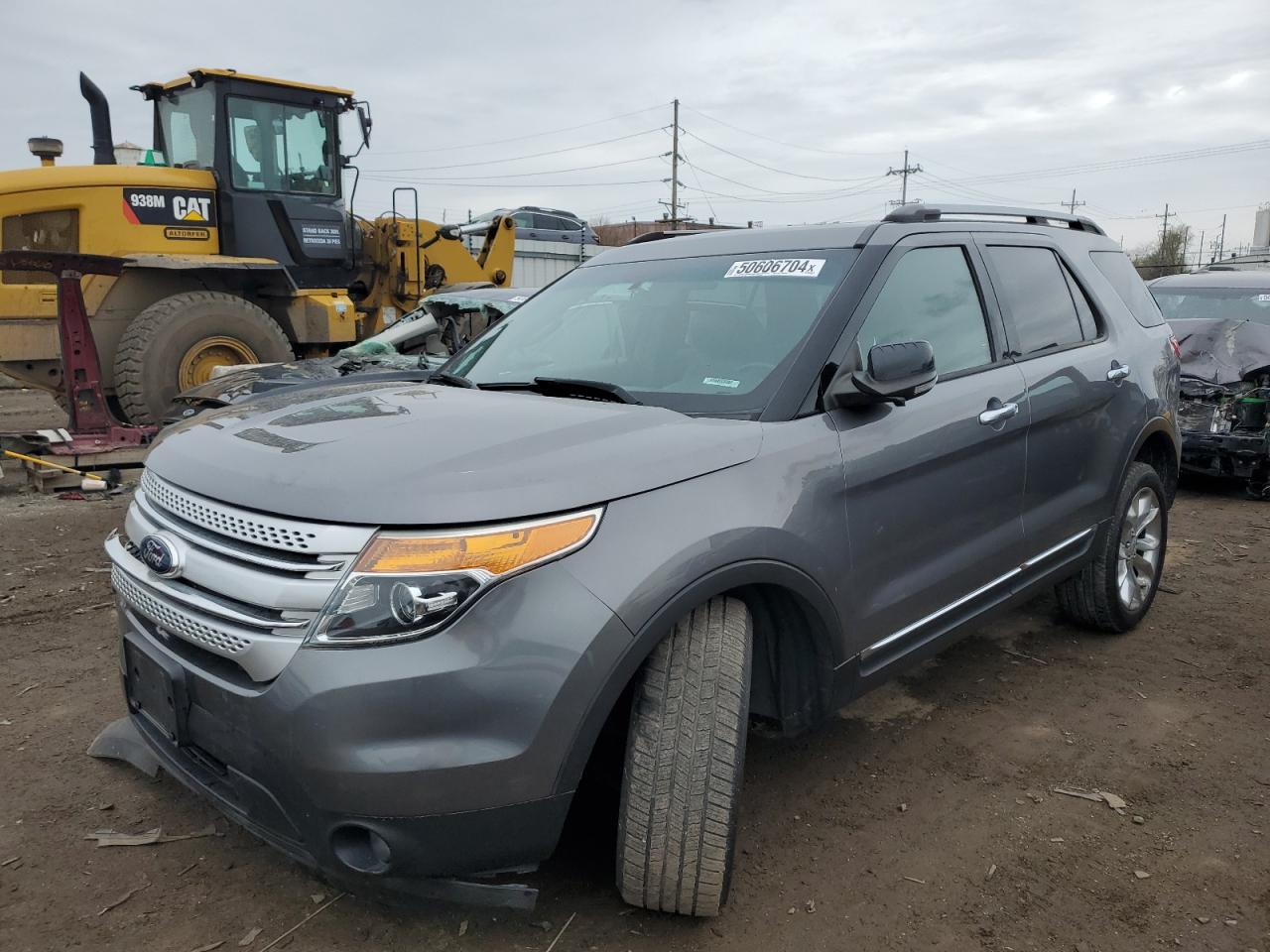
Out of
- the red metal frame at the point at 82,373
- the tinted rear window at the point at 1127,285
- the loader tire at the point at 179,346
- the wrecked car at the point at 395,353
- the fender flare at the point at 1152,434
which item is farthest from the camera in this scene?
the loader tire at the point at 179,346

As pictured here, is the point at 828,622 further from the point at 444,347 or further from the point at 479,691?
the point at 444,347

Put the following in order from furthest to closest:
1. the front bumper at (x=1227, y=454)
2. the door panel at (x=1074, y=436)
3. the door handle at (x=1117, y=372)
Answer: the front bumper at (x=1227, y=454) < the door handle at (x=1117, y=372) < the door panel at (x=1074, y=436)

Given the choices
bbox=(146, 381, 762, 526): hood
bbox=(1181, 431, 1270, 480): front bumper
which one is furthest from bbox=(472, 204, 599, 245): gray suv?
bbox=(146, 381, 762, 526): hood

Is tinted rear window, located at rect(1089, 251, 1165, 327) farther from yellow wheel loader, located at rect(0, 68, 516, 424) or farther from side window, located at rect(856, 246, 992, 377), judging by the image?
yellow wheel loader, located at rect(0, 68, 516, 424)

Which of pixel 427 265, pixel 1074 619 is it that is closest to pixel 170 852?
pixel 1074 619

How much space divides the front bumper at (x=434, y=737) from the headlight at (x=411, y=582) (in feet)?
0.12

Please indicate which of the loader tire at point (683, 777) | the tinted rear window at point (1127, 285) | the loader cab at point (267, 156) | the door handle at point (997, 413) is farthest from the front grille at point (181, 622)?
the loader cab at point (267, 156)

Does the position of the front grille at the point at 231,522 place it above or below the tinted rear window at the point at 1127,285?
below

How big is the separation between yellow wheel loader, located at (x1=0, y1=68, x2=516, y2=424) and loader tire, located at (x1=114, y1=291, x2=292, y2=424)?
0.03 ft

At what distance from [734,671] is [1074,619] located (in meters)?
2.86

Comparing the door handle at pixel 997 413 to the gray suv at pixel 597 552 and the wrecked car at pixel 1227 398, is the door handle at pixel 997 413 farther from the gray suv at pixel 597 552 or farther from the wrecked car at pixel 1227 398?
the wrecked car at pixel 1227 398

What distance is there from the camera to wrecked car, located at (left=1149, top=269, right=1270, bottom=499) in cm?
732

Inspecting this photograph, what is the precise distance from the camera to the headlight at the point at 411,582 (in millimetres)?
1990

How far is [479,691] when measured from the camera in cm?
198
